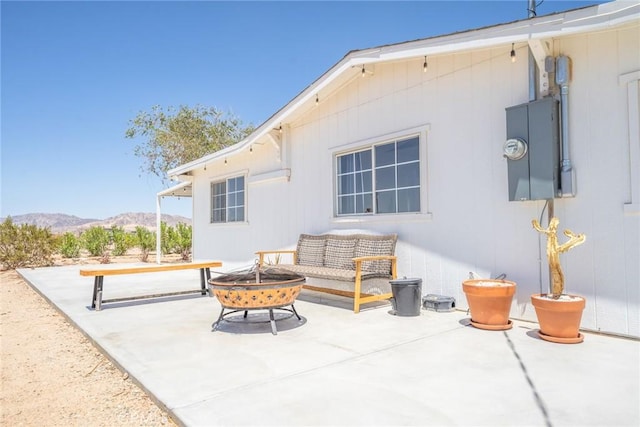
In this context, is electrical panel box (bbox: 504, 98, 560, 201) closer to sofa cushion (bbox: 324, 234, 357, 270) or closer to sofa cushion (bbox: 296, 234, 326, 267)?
sofa cushion (bbox: 324, 234, 357, 270)

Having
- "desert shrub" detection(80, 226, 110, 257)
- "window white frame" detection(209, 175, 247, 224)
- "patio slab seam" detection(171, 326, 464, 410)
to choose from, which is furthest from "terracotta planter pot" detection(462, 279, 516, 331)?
"desert shrub" detection(80, 226, 110, 257)

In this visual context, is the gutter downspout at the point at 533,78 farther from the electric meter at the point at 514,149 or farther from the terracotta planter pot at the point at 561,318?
the terracotta planter pot at the point at 561,318

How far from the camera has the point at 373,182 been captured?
6.00m

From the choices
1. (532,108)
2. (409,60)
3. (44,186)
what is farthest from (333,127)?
(44,186)

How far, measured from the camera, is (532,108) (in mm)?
4051

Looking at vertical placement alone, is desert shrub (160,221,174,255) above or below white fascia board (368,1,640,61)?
below

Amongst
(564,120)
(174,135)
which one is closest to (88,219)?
(174,135)

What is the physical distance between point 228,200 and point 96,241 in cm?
957

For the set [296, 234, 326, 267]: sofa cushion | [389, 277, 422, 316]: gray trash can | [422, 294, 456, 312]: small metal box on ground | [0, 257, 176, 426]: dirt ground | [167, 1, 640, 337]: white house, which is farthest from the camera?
[296, 234, 326, 267]: sofa cushion

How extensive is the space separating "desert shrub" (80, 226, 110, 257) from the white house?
39.5 ft

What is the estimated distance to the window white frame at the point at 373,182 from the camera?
528 centimetres

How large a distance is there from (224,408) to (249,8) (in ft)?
33.2

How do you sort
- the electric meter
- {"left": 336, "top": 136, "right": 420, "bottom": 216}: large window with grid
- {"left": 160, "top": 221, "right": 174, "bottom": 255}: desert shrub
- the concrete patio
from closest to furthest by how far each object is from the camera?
the concrete patio < the electric meter < {"left": 336, "top": 136, "right": 420, "bottom": 216}: large window with grid < {"left": 160, "top": 221, "right": 174, "bottom": 255}: desert shrub

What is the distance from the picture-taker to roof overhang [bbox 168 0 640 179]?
330 cm
